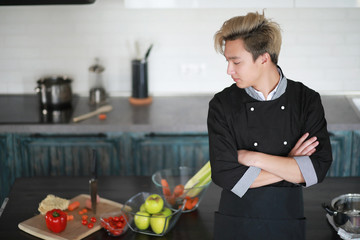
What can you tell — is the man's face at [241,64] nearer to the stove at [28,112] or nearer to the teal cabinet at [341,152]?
the teal cabinet at [341,152]

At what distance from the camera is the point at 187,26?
5012mm

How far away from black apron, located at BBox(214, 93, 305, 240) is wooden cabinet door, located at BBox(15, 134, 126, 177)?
189cm

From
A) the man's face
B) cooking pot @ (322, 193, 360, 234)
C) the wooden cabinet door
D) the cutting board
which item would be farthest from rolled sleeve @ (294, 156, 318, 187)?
the wooden cabinet door

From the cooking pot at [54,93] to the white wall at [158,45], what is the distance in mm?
324

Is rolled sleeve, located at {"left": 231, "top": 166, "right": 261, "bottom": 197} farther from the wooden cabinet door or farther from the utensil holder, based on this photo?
the utensil holder

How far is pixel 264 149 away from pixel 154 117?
191 cm

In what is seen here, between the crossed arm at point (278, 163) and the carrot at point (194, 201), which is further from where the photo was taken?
the carrot at point (194, 201)

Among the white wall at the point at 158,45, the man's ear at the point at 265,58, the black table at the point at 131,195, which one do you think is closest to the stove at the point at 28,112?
the white wall at the point at 158,45

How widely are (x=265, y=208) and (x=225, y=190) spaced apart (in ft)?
0.75

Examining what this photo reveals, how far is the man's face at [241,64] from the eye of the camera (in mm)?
2676

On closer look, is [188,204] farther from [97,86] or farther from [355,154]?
[97,86]

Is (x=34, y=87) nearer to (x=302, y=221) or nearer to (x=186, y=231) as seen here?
(x=186, y=231)

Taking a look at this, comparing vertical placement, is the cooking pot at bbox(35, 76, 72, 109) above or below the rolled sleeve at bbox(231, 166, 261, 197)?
above

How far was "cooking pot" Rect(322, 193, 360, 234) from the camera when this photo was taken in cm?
269
